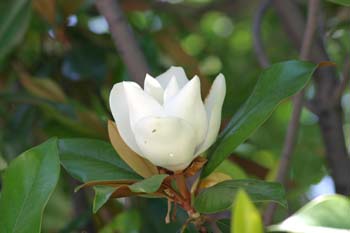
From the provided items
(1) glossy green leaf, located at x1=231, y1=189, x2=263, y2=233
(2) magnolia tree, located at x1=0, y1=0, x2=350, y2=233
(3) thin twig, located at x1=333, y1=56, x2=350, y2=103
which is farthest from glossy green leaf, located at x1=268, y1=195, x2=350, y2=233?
(3) thin twig, located at x1=333, y1=56, x2=350, y2=103

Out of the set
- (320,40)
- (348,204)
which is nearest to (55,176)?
(348,204)

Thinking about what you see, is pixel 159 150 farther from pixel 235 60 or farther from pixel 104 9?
pixel 235 60

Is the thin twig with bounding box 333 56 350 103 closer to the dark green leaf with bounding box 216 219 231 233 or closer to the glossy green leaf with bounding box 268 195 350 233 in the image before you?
the dark green leaf with bounding box 216 219 231 233

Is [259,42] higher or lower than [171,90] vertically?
lower

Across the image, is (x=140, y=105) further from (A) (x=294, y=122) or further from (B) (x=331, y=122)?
(B) (x=331, y=122)

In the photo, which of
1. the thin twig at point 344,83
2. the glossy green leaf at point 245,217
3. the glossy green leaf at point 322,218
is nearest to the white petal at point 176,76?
the glossy green leaf at point 322,218

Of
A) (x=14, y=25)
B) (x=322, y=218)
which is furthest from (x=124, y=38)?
(x=322, y=218)
